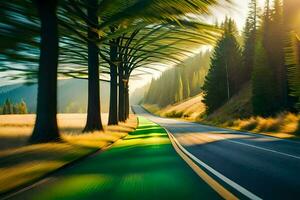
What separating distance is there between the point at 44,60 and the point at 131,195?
29.8 feet

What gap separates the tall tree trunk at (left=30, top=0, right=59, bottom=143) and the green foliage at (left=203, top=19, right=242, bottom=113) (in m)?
54.4

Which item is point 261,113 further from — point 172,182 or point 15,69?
point 172,182

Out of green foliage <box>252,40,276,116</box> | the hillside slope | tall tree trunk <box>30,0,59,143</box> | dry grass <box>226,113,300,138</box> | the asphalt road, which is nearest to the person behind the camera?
the asphalt road

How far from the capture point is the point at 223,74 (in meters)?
69.9

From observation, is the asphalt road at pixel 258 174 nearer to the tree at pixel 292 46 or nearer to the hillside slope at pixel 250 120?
the hillside slope at pixel 250 120

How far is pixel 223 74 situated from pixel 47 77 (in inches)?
2231

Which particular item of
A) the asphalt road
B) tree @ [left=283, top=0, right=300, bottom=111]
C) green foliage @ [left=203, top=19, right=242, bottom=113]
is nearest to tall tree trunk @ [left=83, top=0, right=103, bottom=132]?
the asphalt road

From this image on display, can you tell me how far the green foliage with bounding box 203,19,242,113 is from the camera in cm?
6919

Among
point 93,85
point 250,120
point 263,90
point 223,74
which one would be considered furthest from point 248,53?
point 93,85

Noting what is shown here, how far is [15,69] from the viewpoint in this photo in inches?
747

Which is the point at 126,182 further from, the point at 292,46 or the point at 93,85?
the point at 292,46

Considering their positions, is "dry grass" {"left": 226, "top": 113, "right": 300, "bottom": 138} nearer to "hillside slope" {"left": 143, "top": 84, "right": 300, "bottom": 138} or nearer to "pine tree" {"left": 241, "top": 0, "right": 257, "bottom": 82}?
"hillside slope" {"left": 143, "top": 84, "right": 300, "bottom": 138}

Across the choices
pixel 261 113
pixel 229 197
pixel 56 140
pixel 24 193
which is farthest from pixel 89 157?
pixel 261 113

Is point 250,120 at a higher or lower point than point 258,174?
higher
